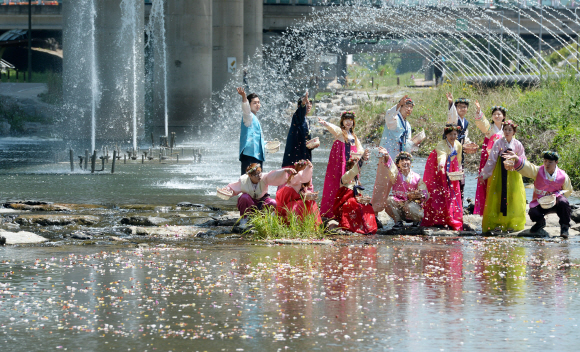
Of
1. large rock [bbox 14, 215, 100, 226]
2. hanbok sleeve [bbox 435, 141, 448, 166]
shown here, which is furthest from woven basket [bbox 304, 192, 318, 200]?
large rock [bbox 14, 215, 100, 226]

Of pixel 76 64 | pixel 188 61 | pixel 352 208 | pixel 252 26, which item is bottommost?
pixel 352 208

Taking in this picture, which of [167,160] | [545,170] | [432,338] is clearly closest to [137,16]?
[167,160]

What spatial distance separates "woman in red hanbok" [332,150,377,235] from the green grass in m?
0.70

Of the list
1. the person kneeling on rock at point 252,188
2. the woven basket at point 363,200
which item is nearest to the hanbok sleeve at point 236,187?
the person kneeling on rock at point 252,188

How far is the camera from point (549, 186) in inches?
456

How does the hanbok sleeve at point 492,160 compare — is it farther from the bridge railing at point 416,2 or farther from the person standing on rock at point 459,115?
the bridge railing at point 416,2

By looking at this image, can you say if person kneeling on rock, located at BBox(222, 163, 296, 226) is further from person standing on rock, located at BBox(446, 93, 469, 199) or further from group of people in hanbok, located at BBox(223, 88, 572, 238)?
person standing on rock, located at BBox(446, 93, 469, 199)

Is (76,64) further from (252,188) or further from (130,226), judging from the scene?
(252,188)

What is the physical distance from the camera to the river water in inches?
254

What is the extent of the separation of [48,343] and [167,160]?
60.9 feet

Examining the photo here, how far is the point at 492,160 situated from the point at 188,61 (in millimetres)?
27051

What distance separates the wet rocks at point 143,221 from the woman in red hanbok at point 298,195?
1856 millimetres

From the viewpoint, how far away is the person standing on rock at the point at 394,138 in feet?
39.5

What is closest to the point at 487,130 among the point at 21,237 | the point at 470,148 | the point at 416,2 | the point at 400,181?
the point at 470,148
